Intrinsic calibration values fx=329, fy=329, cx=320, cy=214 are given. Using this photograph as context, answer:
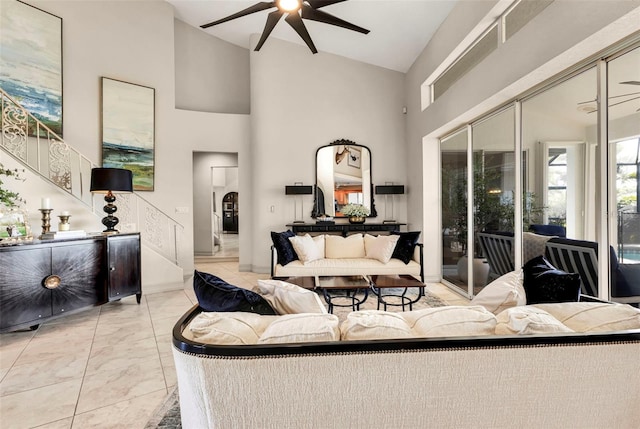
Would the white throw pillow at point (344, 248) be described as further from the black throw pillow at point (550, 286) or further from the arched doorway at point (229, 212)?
the arched doorway at point (229, 212)

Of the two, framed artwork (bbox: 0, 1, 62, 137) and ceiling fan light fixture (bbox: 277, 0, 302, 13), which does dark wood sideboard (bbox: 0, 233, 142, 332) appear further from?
ceiling fan light fixture (bbox: 277, 0, 302, 13)

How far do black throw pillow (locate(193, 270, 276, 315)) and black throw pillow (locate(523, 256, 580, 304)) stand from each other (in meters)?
1.44

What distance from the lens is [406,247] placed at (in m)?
4.71


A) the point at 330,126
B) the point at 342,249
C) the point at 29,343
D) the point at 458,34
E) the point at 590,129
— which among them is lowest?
the point at 29,343

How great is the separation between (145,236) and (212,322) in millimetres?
5189

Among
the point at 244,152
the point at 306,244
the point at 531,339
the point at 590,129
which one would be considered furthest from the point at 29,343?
the point at 590,129

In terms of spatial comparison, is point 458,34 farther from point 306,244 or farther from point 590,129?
point 306,244

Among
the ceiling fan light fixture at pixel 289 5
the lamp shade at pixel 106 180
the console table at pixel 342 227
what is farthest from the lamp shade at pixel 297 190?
the ceiling fan light fixture at pixel 289 5

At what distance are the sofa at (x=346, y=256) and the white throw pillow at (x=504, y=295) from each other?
2.54 meters

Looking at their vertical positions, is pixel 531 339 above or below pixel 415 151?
below

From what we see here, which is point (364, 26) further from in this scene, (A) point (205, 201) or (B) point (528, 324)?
(A) point (205, 201)

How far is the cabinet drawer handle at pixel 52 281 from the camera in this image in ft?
11.0

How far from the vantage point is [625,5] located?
2.07 m

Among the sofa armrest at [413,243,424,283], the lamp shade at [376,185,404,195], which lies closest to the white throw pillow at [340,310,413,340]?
the sofa armrest at [413,243,424,283]
